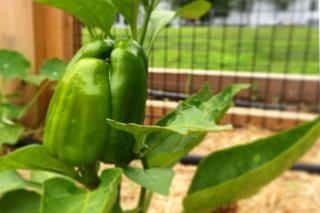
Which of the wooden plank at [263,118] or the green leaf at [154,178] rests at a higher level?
the green leaf at [154,178]

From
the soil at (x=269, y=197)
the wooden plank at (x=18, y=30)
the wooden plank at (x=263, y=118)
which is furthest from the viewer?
the wooden plank at (x=263, y=118)

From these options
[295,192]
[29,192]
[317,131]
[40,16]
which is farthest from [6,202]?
[40,16]

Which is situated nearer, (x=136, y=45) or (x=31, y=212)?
(x=136, y=45)

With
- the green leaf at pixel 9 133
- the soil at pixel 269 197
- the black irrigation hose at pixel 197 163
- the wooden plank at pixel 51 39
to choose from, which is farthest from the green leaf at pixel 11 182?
the wooden plank at pixel 51 39

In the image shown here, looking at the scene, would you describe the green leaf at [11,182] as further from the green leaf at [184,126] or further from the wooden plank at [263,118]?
the wooden plank at [263,118]

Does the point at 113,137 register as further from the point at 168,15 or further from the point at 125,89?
the point at 168,15

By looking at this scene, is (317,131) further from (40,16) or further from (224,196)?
(40,16)
